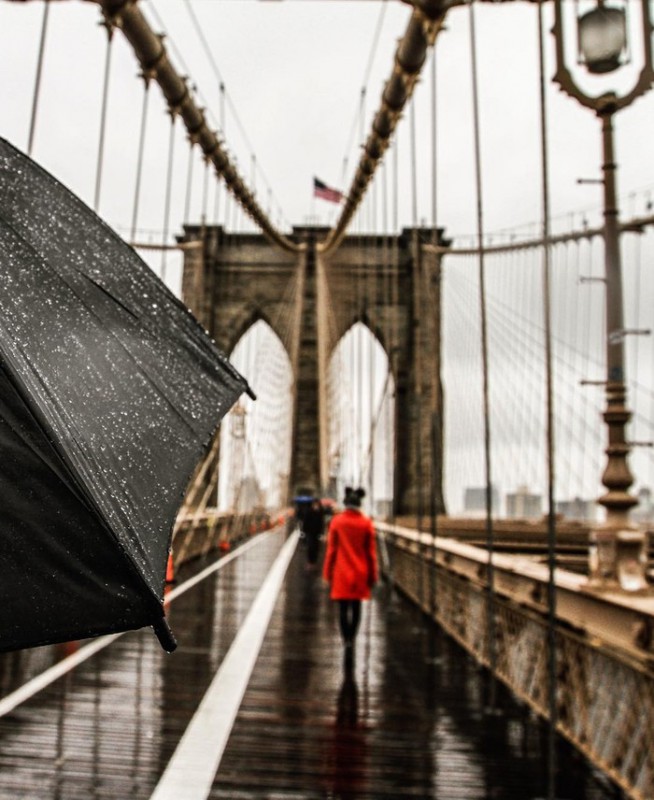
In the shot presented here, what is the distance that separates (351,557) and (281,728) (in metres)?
1.34

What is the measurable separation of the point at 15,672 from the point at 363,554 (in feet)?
5.52

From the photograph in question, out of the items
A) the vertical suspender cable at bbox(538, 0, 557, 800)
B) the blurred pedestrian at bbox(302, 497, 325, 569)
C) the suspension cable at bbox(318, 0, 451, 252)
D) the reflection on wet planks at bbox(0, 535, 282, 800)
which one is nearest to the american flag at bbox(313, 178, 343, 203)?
the suspension cable at bbox(318, 0, 451, 252)

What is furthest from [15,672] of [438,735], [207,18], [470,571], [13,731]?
[207,18]

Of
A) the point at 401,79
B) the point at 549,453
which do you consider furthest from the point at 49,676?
the point at 401,79

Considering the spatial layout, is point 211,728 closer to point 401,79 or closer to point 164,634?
point 164,634

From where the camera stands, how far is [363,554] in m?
4.14

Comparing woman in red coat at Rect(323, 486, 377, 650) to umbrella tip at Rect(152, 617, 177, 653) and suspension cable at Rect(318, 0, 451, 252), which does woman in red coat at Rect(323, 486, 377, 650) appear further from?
umbrella tip at Rect(152, 617, 177, 653)

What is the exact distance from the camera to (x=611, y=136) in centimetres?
354

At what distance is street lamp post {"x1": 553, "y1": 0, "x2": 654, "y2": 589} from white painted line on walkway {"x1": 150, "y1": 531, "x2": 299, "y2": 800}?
1.69 metres

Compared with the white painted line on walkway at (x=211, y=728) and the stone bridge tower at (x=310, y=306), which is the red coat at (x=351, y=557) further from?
the stone bridge tower at (x=310, y=306)

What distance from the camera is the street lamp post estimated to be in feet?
10.6

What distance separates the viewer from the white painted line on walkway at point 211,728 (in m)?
2.20

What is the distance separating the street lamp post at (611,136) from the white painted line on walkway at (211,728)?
169 centimetres

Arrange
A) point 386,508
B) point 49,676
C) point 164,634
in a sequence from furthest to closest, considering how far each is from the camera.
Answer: point 386,508 → point 49,676 → point 164,634
